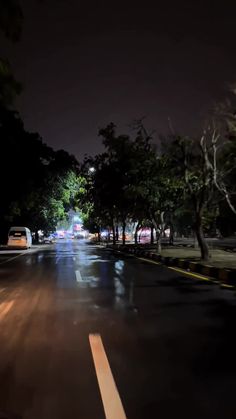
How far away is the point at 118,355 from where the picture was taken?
23.8 feet

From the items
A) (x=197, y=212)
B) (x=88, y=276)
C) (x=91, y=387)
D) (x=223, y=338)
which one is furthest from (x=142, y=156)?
(x=91, y=387)

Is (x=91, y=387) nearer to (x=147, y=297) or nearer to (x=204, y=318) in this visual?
(x=204, y=318)

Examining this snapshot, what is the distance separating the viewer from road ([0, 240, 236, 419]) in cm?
523

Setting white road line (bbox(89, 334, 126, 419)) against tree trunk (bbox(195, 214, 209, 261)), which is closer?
white road line (bbox(89, 334, 126, 419))

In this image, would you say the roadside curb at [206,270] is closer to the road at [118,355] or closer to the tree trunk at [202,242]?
the tree trunk at [202,242]

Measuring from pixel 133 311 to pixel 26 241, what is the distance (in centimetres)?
4459

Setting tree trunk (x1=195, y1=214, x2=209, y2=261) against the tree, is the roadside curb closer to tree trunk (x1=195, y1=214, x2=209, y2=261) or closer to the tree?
tree trunk (x1=195, y1=214, x2=209, y2=261)

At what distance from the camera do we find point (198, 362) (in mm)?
6867

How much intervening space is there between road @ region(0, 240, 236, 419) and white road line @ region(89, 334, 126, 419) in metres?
0.01

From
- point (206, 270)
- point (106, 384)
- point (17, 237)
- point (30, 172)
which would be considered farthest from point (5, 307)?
point (17, 237)

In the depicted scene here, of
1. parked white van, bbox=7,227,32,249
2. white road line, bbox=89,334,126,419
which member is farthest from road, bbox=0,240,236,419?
parked white van, bbox=7,227,32,249

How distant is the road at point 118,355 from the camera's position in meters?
5.23

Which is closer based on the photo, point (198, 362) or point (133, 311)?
point (198, 362)

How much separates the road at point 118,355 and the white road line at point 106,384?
10 millimetres
